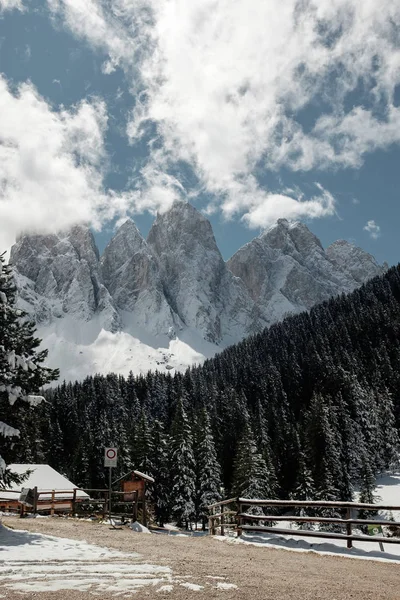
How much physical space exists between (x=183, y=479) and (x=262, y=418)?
34.6 m

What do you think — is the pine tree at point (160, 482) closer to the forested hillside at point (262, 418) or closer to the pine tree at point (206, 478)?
the forested hillside at point (262, 418)

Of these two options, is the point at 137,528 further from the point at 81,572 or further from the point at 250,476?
the point at 250,476

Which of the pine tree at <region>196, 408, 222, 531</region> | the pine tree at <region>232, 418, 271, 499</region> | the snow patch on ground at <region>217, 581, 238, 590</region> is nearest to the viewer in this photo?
the snow patch on ground at <region>217, 581, 238, 590</region>

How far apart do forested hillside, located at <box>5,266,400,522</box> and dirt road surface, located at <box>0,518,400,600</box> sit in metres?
7.22

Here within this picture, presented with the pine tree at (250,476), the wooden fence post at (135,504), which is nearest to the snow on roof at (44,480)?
the pine tree at (250,476)

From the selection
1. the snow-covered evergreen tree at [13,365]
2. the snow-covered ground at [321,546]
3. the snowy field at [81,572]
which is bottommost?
the snow-covered ground at [321,546]

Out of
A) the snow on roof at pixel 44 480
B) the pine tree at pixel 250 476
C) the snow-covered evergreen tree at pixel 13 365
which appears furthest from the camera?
the pine tree at pixel 250 476

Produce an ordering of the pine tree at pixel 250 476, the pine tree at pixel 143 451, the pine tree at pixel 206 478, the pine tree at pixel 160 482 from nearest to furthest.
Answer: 1. the pine tree at pixel 250 476
2. the pine tree at pixel 206 478
3. the pine tree at pixel 143 451
4. the pine tree at pixel 160 482

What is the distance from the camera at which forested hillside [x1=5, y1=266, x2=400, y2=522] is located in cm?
5153

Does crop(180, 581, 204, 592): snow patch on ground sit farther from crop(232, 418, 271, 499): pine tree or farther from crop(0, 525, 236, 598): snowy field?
crop(232, 418, 271, 499): pine tree

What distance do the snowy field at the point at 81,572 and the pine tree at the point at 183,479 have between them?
1543 inches

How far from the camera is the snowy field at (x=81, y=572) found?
7.59 m

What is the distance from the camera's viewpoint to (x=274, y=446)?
73.6 metres

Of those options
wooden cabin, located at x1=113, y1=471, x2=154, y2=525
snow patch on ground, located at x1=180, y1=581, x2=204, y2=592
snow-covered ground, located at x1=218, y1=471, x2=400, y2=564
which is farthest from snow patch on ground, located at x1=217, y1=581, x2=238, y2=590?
wooden cabin, located at x1=113, y1=471, x2=154, y2=525
